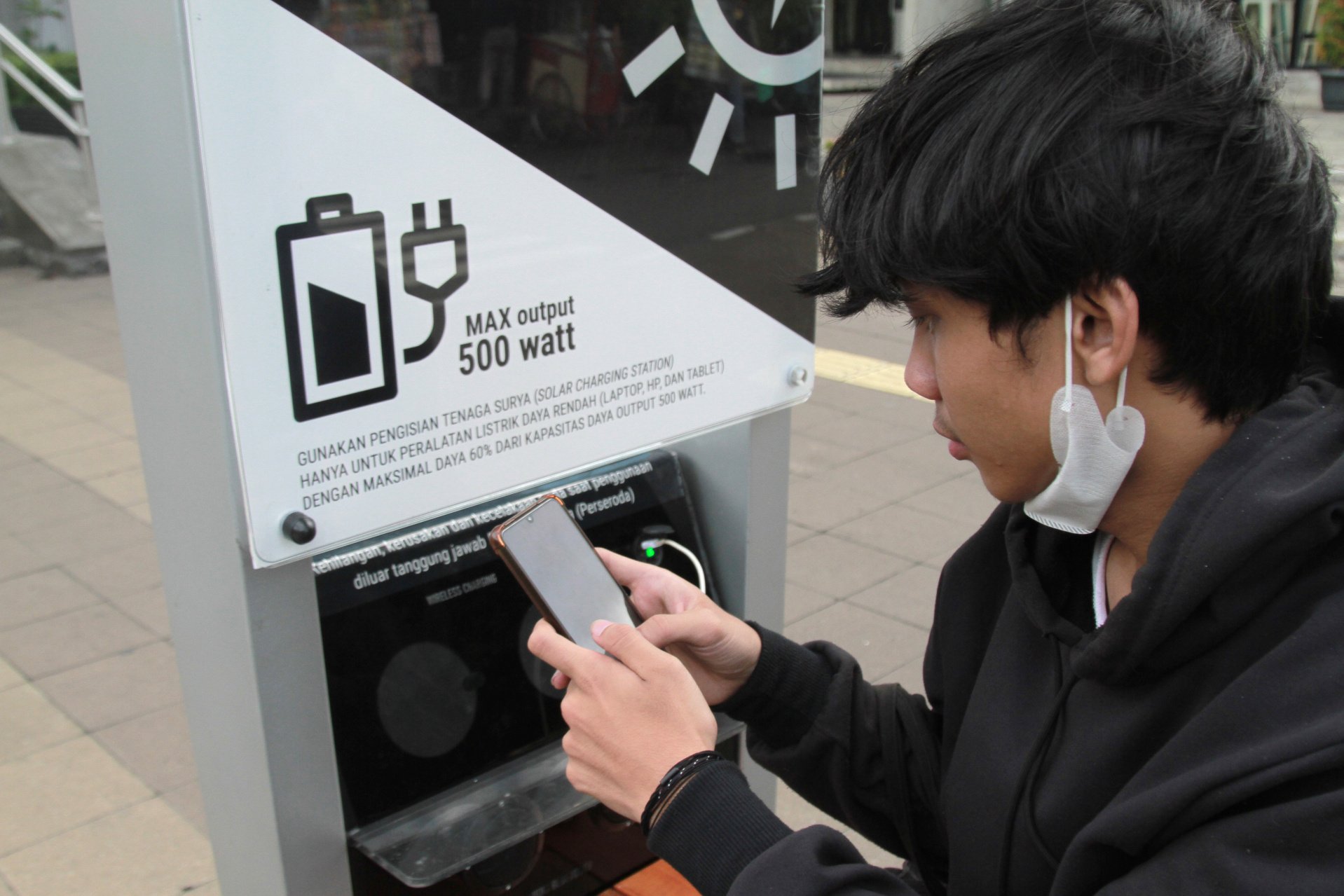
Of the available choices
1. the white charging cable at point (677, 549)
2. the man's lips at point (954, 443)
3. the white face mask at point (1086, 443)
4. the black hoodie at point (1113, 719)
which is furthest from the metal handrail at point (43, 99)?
the white face mask at point (1086, 443)

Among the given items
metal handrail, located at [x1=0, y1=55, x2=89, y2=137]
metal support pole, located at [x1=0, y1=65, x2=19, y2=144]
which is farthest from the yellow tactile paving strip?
metal support pole, located at [x1=0, y1=65, x2=19, y2=144]

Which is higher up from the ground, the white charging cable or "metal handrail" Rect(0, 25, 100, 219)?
"metal handrail" Rect(0, 25, 100, 219)

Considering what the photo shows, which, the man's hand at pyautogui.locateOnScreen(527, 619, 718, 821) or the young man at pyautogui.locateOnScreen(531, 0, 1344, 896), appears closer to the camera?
the young man at pyautogui.locateOnScreen(531, 0, 1344, 896)

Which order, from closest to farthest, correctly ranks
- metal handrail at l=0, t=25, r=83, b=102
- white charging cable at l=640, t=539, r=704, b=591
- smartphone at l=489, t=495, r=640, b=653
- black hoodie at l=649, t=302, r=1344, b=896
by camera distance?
black hoodie at l=649, t=302, r=1344, b=896, smartphone at l=489, t=495, r=640, b=653, white charging cable at l=640, t=539, r=704, b=591, metal handrail at l=0, t=25, r=83, b=102

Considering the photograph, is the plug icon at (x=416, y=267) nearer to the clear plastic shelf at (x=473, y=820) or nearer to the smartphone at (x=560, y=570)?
the smartphone at (x=560, y=570)

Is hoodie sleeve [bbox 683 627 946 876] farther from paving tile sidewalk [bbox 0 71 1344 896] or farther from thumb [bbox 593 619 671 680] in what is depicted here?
paving tile sidewalk [bbox 0 71 1344 896]

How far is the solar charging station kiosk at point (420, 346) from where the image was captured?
120cm

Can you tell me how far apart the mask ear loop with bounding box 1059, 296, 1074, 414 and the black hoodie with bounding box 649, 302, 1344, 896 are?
12cm

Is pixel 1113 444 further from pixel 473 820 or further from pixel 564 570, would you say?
pixel 473 820

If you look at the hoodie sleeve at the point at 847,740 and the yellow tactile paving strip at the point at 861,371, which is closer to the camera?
the hoodie sleeve at the point at 847,740

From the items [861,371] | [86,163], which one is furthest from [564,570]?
[86,163]

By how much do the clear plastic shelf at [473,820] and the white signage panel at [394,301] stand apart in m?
0.41

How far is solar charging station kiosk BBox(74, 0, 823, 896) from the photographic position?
120 centimetres

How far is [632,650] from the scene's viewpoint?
3.88 ft
